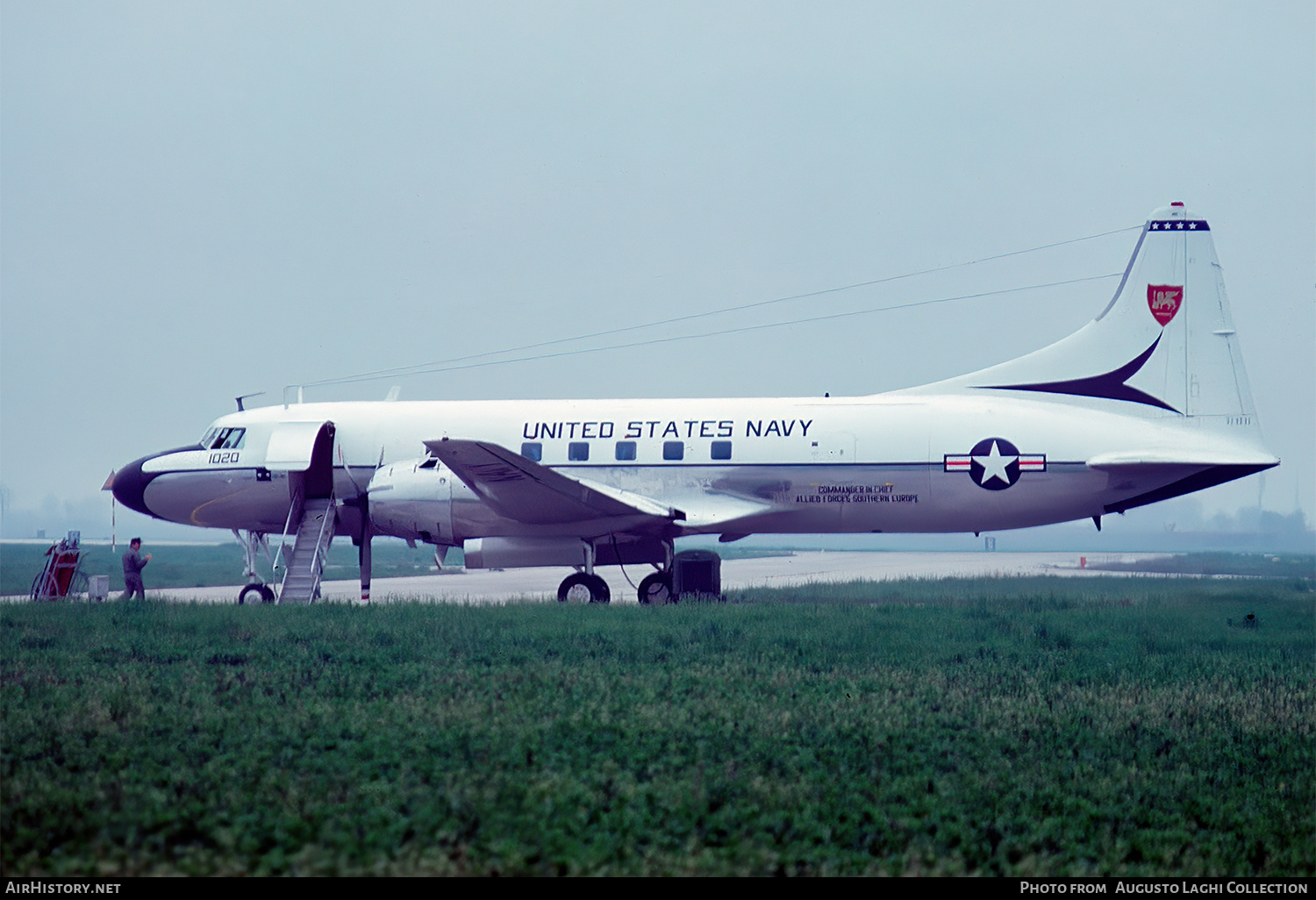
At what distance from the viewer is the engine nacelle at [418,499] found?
21141mm

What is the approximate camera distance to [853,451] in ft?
68.7

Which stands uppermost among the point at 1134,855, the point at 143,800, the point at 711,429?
the point at 711,429

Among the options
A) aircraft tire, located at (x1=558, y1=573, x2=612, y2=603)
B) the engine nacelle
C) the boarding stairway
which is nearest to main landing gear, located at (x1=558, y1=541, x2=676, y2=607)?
aircraft tire, located at (x1=558, y1=573, x2=612, y2=603)

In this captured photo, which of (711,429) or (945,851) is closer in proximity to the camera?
(945,851)

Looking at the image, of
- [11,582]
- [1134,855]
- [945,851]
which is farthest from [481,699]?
[11,582]

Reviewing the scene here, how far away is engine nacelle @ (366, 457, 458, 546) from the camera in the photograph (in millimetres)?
21141

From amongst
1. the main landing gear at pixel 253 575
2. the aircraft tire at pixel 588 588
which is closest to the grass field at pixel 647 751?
the aircraft tire at pixel 588 588

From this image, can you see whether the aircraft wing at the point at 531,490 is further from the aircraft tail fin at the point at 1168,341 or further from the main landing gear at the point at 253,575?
the aircraft tail fin at the point at 1168,341

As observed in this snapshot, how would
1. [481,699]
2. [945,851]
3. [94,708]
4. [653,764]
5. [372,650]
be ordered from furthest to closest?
1. [372,650]
2. [481,699]
3. [94,708]
4. [653,764]
5. [945,851]

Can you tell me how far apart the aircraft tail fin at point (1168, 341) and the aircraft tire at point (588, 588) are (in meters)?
10.3

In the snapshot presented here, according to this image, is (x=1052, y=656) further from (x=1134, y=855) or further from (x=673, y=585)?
(x=673, y=585)

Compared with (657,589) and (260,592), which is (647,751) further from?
(260,592)

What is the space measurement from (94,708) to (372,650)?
4.37m

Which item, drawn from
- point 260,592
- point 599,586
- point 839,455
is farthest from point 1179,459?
point 260,592
